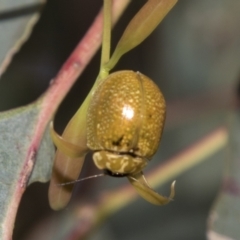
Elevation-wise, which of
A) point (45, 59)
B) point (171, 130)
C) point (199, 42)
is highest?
point (45, 59)

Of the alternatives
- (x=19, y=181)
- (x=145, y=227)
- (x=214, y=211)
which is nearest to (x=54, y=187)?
(x=19, y=181)

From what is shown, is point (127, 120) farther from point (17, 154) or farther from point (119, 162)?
point (17, 154)

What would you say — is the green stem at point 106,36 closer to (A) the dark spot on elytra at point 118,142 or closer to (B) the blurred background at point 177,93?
(A) the dark spot on elytra at point 118,142

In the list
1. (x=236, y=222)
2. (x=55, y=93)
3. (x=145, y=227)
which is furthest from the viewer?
(x=145, y=227)

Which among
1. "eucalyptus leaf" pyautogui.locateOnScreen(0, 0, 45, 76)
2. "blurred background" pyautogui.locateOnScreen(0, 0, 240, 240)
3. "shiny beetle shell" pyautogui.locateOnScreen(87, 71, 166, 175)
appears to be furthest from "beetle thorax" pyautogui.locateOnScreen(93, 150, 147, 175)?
"blurred background" pyautogui.locateOnScreen(0, 0, 240, 240)

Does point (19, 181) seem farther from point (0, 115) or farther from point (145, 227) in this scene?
point (145, 227)

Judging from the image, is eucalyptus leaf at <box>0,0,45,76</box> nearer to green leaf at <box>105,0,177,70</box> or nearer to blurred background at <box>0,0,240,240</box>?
green leaf at <box>105,0,177,70</box>
